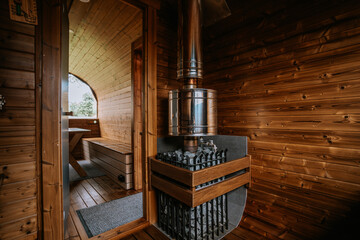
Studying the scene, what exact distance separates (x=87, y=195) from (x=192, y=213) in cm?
172

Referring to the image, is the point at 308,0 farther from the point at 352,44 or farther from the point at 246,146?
the point at 246,146

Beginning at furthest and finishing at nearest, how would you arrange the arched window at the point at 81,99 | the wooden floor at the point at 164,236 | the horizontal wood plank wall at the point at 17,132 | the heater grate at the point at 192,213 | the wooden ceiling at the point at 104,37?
the arched window at the point at 81,99, the wooden ceiling at the point at 104,37, the wooden floor at the point at 164,236, the heater grate at the point at 192,213, the horizontal wood plank wall at the point at 17,132

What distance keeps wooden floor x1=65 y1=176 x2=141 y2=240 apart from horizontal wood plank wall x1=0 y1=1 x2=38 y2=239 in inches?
22.2

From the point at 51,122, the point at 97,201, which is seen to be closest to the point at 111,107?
the point at 97,201

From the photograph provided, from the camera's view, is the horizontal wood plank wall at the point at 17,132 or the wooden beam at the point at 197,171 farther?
the wooden beam at the point at 197,171

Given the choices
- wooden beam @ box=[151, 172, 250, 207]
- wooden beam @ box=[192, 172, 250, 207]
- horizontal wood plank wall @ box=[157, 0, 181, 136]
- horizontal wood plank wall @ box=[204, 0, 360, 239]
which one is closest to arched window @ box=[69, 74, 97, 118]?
horizontal wood plank wall @ box=[157, 0, 181, 136]

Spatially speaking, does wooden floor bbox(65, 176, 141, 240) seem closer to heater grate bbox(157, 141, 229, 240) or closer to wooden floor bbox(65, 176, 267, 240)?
wooden floor bbox(65, 176, 267, 240)

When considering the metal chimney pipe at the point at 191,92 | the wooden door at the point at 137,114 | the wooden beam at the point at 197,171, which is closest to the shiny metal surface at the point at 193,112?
the metal chimney pipe at the point at 191,92

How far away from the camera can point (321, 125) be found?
1.30 metres

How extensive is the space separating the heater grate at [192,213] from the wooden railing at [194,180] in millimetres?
76

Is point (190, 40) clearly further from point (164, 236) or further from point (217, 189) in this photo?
point (164, 236)

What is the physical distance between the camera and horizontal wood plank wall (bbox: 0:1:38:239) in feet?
3.65

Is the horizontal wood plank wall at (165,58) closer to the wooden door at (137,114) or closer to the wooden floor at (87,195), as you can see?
the wooden door at (137,114)

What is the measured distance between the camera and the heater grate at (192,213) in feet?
4.57
